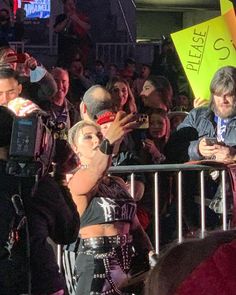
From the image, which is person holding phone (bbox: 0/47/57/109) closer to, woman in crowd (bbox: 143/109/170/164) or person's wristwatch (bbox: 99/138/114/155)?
woman in crowd (bbox: 143/109/170/164)

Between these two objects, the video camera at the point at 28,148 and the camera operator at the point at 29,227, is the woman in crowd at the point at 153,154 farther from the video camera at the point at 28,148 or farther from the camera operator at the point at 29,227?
the video camera at the point at 28,148

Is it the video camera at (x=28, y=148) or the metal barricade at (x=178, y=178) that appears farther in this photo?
the metal barricade at (x=178, y=178)

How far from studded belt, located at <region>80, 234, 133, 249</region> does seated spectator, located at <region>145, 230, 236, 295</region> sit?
343 cm

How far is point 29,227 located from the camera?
3.50 meters

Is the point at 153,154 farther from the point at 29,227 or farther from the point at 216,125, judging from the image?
the point at 29,227

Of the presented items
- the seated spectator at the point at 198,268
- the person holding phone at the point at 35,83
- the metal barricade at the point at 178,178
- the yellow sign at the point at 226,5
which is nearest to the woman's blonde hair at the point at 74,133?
the metal barricade at the point at 178,178

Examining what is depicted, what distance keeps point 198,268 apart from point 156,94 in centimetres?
573

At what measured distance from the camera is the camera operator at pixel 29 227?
132 inches

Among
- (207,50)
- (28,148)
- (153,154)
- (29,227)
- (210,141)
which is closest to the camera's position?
(28,148)

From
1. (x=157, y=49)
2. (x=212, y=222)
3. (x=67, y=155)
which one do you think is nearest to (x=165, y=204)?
(x=212, y=222)

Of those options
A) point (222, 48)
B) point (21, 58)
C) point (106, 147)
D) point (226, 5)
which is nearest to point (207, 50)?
point (222, 48)

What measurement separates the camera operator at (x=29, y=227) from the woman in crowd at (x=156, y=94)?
322cm

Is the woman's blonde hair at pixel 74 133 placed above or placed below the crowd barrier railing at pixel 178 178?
above

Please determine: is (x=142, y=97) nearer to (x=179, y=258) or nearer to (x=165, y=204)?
(x=165, y=204)
